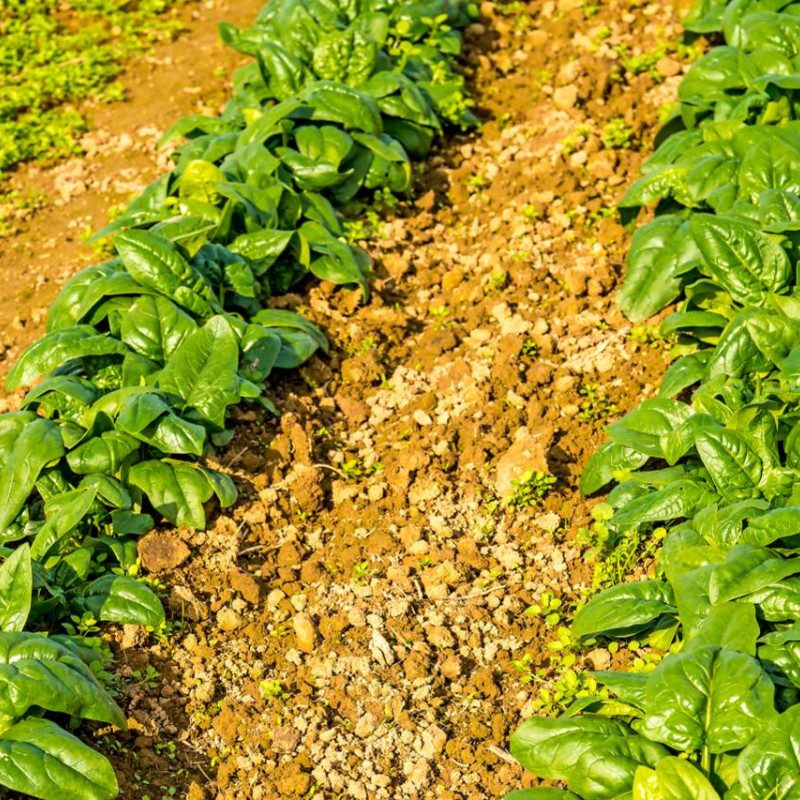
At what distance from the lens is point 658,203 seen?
21.7 ft

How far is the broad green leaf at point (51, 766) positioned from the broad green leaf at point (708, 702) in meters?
1.66

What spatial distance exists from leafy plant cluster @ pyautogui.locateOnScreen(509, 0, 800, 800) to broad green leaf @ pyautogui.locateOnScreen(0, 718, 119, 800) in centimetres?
130

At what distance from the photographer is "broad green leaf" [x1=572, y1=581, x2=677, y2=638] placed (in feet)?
14.8

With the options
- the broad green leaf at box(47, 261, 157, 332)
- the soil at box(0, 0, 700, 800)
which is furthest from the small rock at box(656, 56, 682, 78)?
the broad green leaf at box(47, 261, 157, 332)

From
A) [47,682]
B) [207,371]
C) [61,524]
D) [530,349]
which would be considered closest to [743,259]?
[530,349]

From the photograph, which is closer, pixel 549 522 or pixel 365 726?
pixel 365 726

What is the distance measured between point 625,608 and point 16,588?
6.84ft

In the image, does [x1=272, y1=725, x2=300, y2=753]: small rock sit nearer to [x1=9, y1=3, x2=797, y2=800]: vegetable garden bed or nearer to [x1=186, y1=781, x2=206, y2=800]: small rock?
[x1=9, y1=3, x2=797, y2=800]: vegetable garden bed

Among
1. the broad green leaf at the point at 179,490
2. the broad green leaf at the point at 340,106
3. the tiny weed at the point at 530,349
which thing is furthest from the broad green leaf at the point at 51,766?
A: the broad green leaf at the point at 340,106

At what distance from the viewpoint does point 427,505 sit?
5.53m

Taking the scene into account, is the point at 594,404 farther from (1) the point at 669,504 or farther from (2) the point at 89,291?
(2) the point at 89,291

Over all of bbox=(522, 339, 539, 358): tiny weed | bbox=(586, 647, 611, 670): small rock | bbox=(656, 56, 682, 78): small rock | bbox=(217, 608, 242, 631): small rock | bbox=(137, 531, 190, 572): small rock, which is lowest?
bbox=(586, 647, 611, 670): small rock

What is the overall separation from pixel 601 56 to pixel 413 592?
4232mm

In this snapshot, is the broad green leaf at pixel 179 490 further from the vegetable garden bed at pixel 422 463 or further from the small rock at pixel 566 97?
the small rock at pixel 566 97
